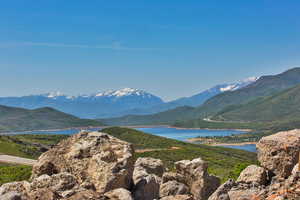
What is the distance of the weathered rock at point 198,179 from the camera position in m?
24.6

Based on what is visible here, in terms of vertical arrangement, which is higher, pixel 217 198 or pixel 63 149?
pixel 63 149

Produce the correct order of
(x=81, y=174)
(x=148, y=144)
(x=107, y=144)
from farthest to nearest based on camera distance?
(x=148, y=144) < (x=107, y=144) < (x=81, y=174)

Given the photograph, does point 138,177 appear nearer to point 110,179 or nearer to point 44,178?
point 110,179

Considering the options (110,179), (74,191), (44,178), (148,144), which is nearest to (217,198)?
(110,179)

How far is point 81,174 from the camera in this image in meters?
21.7

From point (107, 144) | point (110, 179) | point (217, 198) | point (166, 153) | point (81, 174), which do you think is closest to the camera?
point (217, 198)

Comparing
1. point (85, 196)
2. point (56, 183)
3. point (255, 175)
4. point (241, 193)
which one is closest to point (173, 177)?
point (255, 175)

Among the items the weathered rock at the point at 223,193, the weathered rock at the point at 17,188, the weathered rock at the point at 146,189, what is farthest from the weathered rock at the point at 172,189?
the weathered rock at the point at 17,188

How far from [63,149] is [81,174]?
3120 mm

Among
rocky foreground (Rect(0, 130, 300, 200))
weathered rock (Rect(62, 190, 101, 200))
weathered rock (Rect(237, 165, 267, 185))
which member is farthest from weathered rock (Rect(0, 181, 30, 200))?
weathered rock (Rect(237, 165, 267, 185))

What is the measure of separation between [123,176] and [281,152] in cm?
849

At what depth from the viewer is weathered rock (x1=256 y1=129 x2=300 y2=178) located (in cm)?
1955

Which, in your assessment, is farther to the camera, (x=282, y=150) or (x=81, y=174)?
(x=81, y=174)

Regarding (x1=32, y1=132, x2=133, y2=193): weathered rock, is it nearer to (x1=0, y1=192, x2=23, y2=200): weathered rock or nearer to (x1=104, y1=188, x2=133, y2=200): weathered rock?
(x1=104, y1=188, x2=133, y2=200): weathered rock
